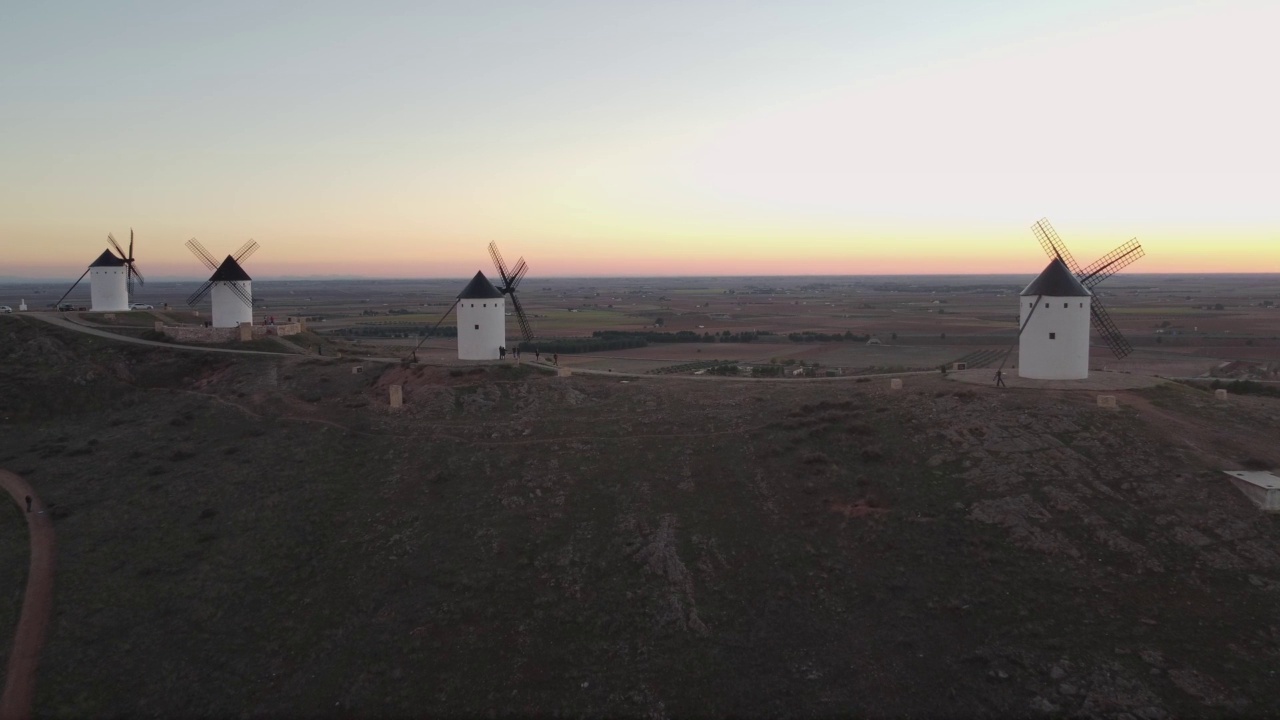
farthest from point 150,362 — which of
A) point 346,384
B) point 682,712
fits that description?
point 682,712

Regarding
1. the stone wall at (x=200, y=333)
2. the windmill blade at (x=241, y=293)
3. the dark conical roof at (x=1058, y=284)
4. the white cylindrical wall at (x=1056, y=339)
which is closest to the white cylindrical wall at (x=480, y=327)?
the stone wall at (x=200, y=333)

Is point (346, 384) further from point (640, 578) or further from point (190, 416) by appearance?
point (640, 578)

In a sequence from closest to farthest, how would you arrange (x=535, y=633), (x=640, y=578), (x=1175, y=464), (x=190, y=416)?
(x=535, y=633), (x=640, y=578), (x=1175, y=464), (x=190, y=416)

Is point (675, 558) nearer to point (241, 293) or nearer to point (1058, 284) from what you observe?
point (1058, 284)

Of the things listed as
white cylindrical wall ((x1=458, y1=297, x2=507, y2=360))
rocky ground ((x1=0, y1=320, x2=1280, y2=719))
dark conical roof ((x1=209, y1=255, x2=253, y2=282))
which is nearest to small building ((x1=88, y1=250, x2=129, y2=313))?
dark conical roof ((x1=209, y1=255, x2=253, y2=282))

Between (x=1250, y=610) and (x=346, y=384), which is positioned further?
(x=346, y=384)

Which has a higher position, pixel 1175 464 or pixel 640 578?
pixel 1175 464
